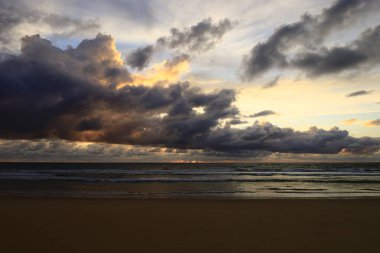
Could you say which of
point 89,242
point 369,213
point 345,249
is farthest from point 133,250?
point 369,213

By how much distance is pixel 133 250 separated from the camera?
6047 millimetres

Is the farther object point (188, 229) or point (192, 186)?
point (192, 186)

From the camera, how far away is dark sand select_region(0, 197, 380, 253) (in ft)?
20.7

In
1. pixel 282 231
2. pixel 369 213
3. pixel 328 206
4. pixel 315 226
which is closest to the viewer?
pixel 282 231

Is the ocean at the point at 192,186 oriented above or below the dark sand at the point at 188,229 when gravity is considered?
below

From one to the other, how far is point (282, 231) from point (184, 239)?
2.44 m

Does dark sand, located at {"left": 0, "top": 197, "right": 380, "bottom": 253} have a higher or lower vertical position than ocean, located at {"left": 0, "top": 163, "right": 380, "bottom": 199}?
higher

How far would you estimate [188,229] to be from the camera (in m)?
7.75

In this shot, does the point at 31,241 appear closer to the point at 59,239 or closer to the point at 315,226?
the point at 59,239

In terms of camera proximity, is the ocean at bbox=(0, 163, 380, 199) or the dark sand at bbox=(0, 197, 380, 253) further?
the ocean at bbox=(0, 163, 380, 199)

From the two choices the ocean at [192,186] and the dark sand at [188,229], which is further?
the ocean at [192,186]

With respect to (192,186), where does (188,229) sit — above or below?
above

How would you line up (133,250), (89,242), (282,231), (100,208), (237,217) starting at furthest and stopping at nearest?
(100,208)
(237,217)
(282,231)
(89,242)
(133,250)

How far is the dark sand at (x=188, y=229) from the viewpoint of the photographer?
20.7ft
